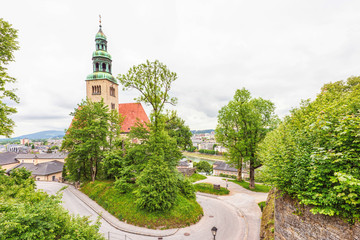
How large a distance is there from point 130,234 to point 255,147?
48.8ft

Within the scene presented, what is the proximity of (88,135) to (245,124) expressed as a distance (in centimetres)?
1885

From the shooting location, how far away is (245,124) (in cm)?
1853

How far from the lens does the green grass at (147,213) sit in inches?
465

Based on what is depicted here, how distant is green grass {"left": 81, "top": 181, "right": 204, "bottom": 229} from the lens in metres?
11.8

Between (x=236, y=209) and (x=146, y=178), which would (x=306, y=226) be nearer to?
(x=146, y=178)

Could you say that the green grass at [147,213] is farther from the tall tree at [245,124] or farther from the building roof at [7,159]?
the building roof at [7,159]

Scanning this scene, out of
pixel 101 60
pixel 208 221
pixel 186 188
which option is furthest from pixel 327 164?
pixel 101 60

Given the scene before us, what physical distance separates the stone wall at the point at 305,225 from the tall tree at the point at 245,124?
39.1 ft

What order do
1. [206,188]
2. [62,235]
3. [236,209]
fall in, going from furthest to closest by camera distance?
1. [206,188]
2. [236,209]
3. [62,235]

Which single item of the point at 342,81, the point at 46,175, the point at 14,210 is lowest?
the point at 46,175

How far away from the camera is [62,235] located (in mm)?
5355

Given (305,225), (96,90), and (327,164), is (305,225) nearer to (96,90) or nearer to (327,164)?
(327,164)

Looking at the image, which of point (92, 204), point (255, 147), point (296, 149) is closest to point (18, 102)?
point (92, 204)

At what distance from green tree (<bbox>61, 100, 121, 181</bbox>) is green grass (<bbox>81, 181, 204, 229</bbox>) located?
535cm
